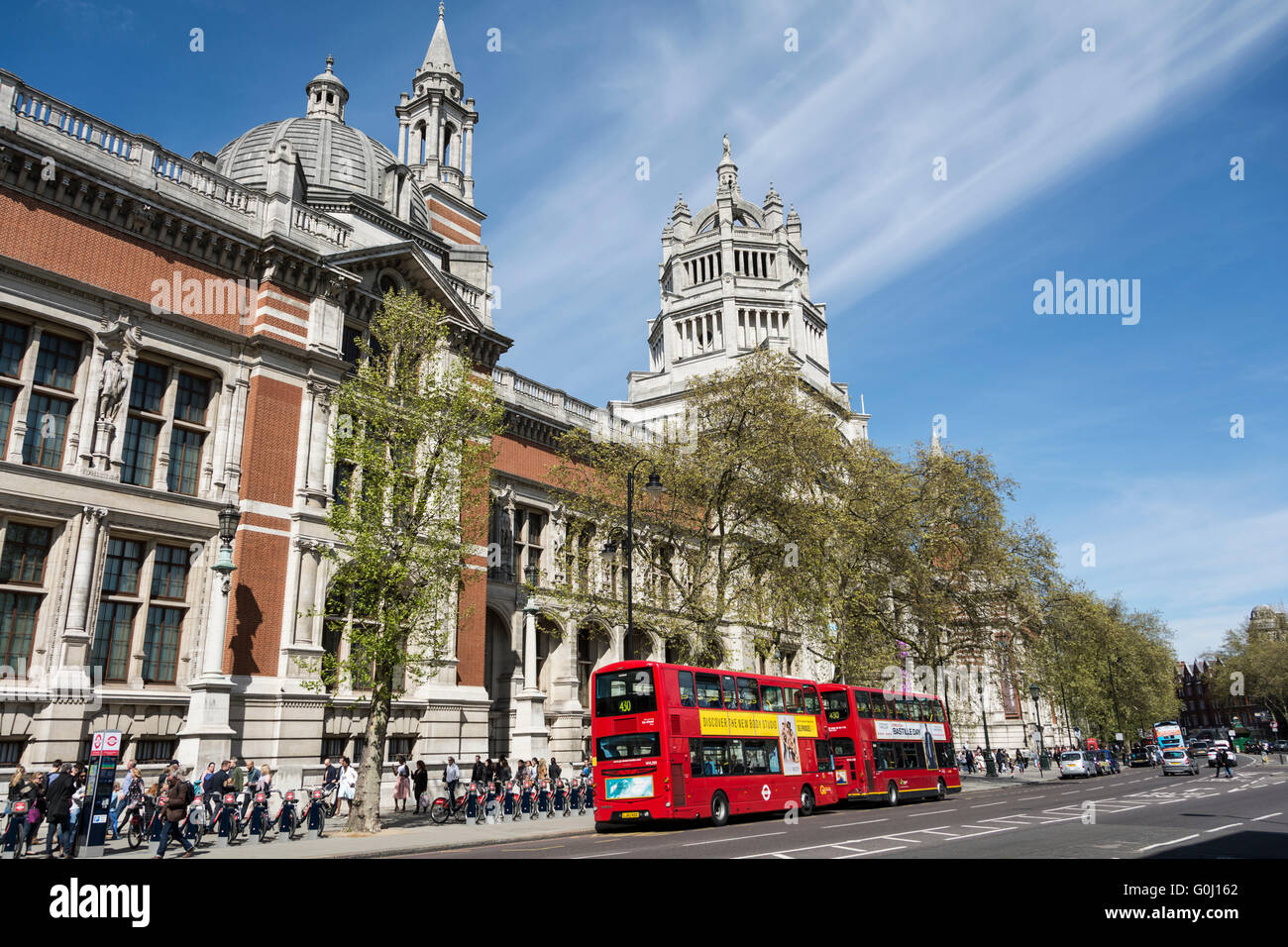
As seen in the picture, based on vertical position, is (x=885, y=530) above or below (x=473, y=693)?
above

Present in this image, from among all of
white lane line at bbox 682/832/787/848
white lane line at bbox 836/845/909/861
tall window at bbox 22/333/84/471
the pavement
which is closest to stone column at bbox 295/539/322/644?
the pavement

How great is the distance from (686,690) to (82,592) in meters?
15.3

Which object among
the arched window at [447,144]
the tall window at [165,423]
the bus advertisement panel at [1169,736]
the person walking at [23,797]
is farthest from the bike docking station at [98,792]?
the bus advertisement panel at [1169,736]

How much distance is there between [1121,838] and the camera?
15.9 meters

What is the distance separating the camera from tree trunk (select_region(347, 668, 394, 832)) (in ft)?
68.5

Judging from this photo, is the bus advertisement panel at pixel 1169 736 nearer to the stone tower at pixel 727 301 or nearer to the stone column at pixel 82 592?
the stone tower at pixel 727 301

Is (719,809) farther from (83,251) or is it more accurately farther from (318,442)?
(83,251)

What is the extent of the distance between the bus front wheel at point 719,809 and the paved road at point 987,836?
1.85 feet

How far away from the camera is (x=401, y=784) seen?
26.6 meters

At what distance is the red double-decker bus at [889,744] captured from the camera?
96.2ft

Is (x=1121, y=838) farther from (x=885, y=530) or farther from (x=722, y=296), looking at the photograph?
(x=722, y=296)

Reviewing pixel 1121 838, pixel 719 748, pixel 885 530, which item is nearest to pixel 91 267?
pixel 719 748

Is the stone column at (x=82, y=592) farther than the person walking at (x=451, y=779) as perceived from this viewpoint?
No
